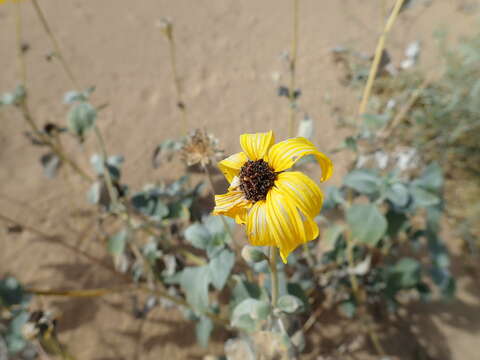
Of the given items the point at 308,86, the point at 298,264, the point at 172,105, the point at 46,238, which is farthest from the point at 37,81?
the point at 298,264

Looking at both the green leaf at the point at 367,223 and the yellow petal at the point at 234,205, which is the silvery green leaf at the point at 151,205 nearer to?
the yellow petal at the point at 234,205

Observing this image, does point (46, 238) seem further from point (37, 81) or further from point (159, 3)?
point (159, 3)

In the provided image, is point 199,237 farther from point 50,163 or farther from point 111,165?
point 50,163

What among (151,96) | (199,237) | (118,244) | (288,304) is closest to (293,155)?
(288,304)

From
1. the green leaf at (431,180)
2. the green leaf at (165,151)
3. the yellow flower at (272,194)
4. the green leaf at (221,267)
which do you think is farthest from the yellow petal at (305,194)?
the green leaf at (431,180)

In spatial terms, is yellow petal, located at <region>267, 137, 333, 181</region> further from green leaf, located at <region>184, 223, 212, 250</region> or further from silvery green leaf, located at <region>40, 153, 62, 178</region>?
silvery green leaf, located at <region>40, 153, 62, 178</region>

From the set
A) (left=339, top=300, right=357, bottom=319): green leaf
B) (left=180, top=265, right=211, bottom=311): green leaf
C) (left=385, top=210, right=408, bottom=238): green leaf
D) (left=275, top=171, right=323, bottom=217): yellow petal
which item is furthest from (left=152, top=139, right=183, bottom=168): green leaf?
(left=339, top=300, right=357, bottom=319): green leaf
